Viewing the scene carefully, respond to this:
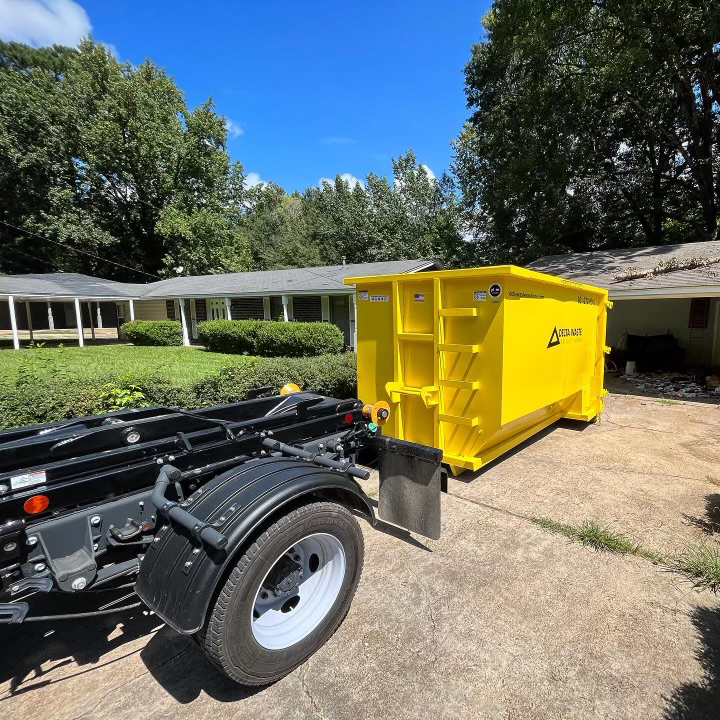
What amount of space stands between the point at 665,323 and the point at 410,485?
44.0ft

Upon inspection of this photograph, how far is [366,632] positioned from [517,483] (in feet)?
9.16

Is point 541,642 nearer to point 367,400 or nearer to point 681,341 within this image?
point 367,400

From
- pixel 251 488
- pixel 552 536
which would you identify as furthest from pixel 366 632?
pixel 552 536

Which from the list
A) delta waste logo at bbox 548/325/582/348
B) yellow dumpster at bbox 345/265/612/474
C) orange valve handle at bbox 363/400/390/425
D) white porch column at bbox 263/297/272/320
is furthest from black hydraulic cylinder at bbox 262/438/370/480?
white porch column at bbox 263/297/272/320

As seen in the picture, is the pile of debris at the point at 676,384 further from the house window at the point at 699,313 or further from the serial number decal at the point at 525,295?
the serial number decal at the point at 525,295

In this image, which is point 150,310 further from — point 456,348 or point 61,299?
point 456,348

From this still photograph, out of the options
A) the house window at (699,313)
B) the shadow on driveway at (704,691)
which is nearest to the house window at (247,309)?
the house window at (699,313)

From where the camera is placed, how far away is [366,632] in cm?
256

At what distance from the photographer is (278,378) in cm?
625

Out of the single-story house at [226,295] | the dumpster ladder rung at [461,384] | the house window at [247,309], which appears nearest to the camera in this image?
the dumpster ladder rung at [461,384]

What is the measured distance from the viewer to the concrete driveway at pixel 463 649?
209cm

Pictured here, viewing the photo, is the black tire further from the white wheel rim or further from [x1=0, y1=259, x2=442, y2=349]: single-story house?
[x1=0, y1=259, x2=442, y2=349]: single-story house

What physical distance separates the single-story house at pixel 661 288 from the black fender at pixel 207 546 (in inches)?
399

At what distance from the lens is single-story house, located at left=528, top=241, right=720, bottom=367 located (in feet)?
31.9
